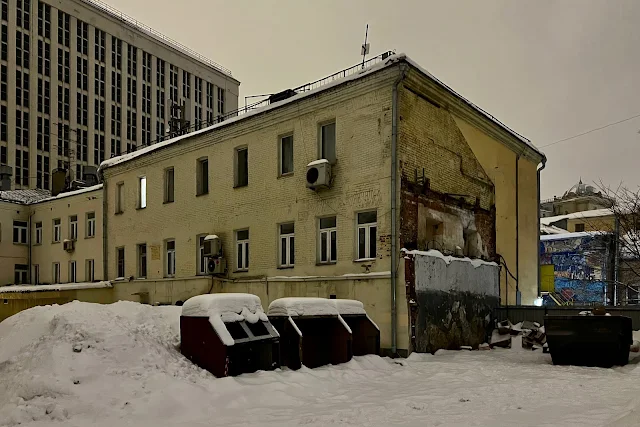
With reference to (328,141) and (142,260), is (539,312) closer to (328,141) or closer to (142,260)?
(328,141)

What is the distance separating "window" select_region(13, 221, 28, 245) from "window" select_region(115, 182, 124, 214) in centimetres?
1133

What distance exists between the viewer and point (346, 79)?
15.5 meters

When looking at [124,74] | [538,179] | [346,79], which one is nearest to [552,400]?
[346,79]

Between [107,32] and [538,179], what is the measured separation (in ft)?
193

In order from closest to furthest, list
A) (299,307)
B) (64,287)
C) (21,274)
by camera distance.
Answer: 1. (299,307)
2. (64,287)
3. (21,274)

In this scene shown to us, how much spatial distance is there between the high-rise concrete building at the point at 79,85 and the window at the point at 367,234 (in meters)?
42.8

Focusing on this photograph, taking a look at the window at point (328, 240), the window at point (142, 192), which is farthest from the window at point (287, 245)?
the window at point (142, 192)

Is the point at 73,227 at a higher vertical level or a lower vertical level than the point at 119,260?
higher

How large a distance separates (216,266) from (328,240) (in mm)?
4428

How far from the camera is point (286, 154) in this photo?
57.5ft

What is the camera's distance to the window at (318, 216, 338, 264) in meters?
15.9

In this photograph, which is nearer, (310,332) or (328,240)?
(310,332)

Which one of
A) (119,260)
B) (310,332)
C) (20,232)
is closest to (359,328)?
(310,332)

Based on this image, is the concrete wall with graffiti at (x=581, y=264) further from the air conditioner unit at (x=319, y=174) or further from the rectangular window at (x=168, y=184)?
the rectangular window at (x=168, y=184)
